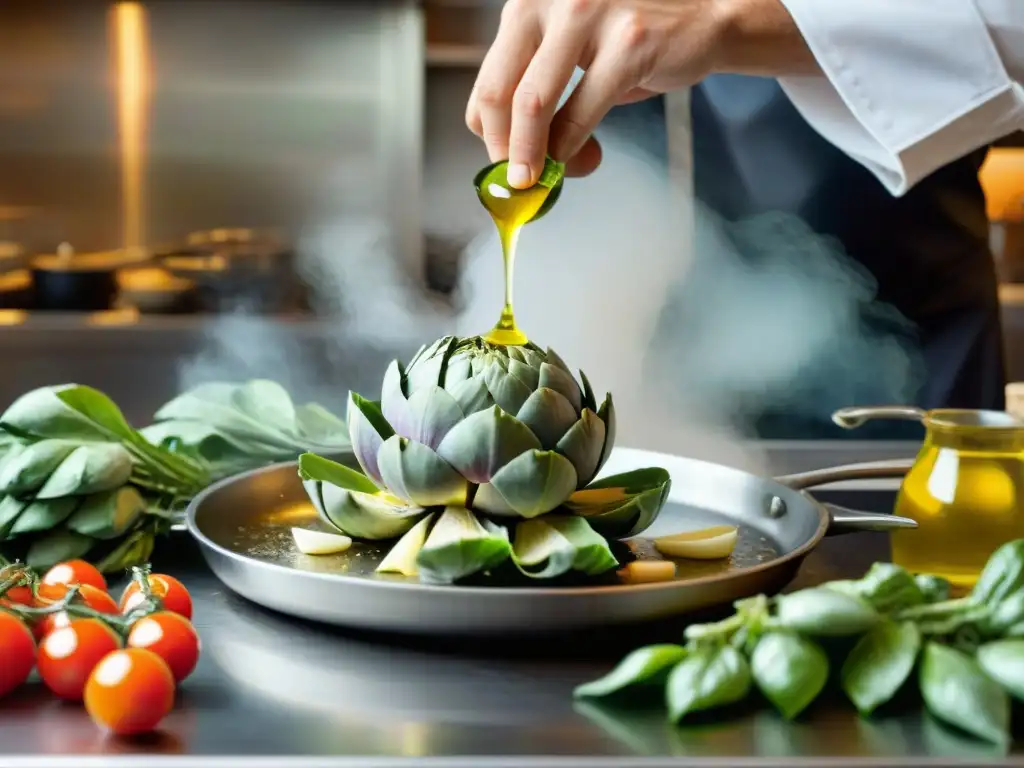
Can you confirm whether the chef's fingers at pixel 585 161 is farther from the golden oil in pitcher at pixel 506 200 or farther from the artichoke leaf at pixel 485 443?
the artichoke leaf at pixel 485 443

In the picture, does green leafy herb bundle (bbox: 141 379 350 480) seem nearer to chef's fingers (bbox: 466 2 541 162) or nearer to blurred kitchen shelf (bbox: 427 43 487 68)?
chef's fingers (bbox: 466 2 541 162)

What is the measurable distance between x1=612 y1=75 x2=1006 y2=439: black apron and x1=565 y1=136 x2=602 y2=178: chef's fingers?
670mm

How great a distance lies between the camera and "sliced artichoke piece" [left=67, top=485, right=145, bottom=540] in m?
0.79

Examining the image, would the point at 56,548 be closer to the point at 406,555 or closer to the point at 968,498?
the point at 406,555

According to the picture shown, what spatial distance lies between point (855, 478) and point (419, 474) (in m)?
0.32

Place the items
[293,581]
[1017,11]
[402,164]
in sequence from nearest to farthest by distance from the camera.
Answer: [293,581] → [1017,11] → [402,164]

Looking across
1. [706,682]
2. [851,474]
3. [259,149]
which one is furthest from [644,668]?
[259,149]

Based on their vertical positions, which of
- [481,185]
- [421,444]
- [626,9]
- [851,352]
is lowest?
[851,352]

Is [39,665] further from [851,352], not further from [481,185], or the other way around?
[851,352]

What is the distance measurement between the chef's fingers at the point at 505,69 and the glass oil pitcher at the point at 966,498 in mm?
399

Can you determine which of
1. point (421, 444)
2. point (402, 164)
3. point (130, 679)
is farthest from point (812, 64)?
point (402, 164)

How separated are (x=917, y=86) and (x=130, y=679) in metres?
0.83

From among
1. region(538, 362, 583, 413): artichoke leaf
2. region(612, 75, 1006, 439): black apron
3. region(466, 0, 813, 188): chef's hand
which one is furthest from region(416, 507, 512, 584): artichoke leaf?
region(612, 75, 1006, 439): black apron

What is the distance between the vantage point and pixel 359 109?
2951 mm
